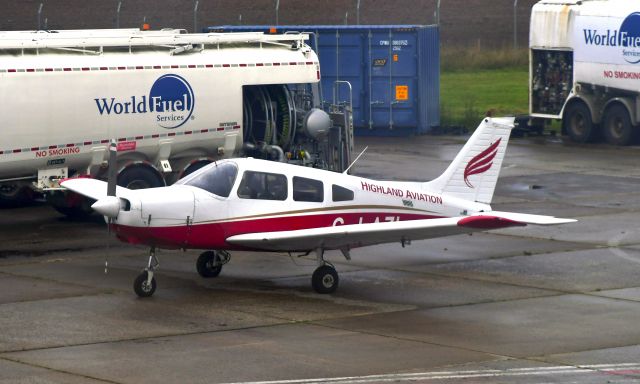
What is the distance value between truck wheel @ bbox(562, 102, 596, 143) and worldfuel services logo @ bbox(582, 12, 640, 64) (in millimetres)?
2129

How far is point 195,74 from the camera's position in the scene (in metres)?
23.2

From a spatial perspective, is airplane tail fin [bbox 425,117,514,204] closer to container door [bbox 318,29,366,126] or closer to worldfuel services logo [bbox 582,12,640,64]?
worldfuel services logo [bbox 582,12,640,64]

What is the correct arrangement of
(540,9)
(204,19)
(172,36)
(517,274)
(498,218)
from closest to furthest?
(498,218) → (517,274) → (172,36) → (540,9) → (204,19)

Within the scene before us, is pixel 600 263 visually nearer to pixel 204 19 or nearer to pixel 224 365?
pixel 224 365

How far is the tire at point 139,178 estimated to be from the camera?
22469mm

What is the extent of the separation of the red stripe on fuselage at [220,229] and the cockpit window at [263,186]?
323 millimetres

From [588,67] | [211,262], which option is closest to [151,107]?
[211,262]

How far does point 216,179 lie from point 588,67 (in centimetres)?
1994

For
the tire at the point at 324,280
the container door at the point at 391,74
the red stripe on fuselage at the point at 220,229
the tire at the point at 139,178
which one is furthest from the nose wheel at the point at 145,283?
the container door at the point at 391,74

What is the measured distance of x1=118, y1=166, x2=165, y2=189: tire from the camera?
73.7 ft

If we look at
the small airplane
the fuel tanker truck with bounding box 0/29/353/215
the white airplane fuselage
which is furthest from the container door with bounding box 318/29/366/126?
the white airplane fuselage

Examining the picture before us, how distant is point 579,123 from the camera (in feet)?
118

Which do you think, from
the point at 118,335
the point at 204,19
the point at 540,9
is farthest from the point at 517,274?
the point at 204,19

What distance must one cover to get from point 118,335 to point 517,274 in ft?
21.3
